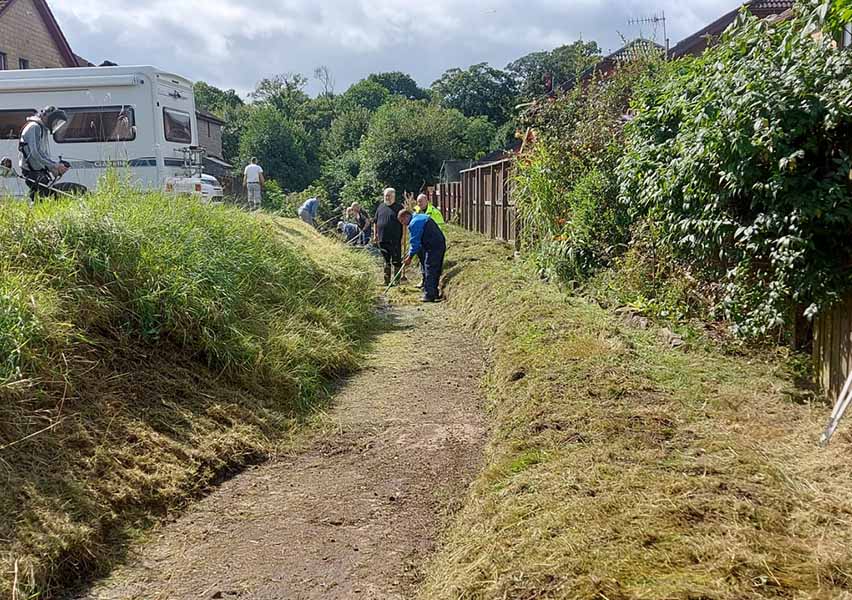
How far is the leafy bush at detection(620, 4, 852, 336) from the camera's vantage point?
13.4 feet

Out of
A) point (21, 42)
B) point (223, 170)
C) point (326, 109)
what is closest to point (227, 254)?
point (21, 42)

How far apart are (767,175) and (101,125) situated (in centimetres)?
1197

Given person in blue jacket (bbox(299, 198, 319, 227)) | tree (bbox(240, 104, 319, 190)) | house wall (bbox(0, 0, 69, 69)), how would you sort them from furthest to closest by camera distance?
tree (bbox(240, 104, 319, 190)), house wall (bbox(0, 0, 69, 69)), person in blue jacket (bbox(299, 198, 319, 227))

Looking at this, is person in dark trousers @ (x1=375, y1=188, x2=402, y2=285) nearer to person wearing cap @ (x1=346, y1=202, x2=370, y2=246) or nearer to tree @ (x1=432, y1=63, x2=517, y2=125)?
person wearing cap @ (x1=346, y1=202, x2=370, y2=246)

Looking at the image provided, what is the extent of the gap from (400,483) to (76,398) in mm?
2155

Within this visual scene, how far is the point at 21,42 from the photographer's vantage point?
2411 centimetres

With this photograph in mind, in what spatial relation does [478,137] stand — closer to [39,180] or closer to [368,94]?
[39,180]

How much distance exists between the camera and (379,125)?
101 feet

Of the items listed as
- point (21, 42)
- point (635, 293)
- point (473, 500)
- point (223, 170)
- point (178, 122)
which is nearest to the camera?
point (473, 500)

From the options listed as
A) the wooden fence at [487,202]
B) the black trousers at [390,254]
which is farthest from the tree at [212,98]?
the black trousers at [390,254]

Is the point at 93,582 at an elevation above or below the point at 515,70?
below

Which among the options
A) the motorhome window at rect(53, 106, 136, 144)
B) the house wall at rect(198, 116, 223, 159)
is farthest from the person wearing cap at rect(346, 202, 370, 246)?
the house wall at rect(198, 116, 223, 159)

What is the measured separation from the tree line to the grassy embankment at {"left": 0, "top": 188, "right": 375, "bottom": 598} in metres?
6.92

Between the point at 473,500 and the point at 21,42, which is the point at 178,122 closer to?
the point at 473,500
